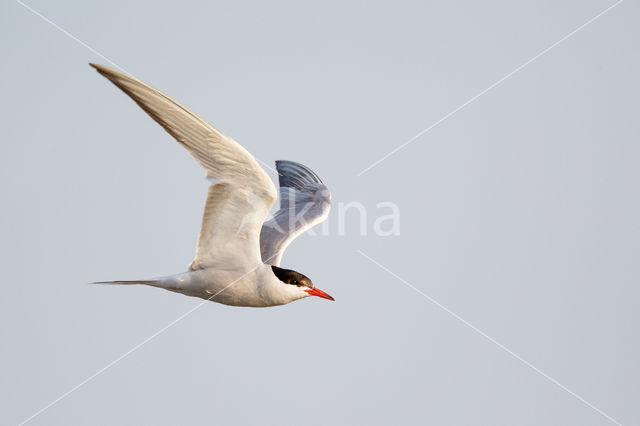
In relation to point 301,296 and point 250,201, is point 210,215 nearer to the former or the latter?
point 250,201

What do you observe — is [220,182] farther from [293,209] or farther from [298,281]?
[293,209]

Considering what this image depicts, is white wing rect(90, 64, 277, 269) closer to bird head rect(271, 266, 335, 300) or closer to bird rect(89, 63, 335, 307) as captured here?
bird rect(89, 63, 335, 307)

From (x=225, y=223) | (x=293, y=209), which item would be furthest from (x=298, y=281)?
(x=293, y=209)

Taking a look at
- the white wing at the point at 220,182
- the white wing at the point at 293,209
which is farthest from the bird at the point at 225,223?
the white wing at the point at 293,209

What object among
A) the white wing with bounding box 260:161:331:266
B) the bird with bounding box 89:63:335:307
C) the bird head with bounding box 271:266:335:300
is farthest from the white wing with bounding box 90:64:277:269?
the white wing with bounding box 260:161:331:266

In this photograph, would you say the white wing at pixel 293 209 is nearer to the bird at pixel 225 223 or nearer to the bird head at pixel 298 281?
the bird at pixel 225 223

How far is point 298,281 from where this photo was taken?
8672 millimetres

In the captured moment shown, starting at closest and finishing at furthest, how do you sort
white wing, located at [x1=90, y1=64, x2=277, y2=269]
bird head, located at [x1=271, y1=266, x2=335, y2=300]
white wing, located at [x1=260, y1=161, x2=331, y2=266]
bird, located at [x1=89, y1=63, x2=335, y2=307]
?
white wing, located at [x1=90, y1=64, x2=277, y2=269] → bird, located at [x1=89, y1=63, x2=335, y2=307] → bird head, located at [x1=271, y1=266, x2=335, y2=300] → white wing, located at [x1=260, y1=161, x2=331, y2=266]

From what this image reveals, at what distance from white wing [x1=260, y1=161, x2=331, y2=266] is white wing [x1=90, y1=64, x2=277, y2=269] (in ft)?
5.02

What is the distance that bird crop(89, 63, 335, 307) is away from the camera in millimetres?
6996

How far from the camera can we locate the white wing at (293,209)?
33.5 ft

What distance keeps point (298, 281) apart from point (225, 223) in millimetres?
1068

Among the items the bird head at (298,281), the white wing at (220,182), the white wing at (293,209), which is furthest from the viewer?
the white wing at (293,209)

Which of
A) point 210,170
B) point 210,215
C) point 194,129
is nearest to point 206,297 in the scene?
point 210,215
